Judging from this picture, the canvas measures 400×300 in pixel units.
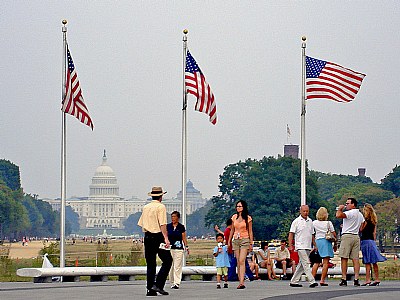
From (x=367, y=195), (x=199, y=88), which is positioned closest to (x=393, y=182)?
(x=367, y=195)

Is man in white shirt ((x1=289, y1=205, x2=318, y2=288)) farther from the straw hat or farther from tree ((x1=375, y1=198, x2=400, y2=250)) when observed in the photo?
tree ((x1=375, y1=198, x2=400, y2=250))

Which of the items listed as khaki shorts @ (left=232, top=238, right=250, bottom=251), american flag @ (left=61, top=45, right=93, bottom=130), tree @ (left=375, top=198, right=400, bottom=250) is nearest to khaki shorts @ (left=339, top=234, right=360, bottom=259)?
khaki shorts @ (left=232, top=238, right=250, bottom=251)

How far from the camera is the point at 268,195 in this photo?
346ft

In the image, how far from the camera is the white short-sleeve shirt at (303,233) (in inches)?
1014

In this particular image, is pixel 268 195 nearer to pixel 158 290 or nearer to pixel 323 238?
pixel 323 238

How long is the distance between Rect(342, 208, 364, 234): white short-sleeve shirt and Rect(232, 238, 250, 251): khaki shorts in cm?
233

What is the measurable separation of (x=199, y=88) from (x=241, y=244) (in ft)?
30.2

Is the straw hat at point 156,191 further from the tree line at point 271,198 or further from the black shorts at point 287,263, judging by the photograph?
the tree line at point 271,198

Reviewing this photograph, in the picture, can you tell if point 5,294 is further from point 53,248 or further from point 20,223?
point 20,223

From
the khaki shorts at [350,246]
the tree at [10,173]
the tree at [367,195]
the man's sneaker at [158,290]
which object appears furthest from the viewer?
the tree at [10,173]

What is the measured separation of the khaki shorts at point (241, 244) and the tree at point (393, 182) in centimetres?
12244

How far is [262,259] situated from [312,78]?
17.8 feet

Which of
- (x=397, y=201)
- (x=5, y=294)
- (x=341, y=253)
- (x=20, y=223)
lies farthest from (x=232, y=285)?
(x=20, y=223)

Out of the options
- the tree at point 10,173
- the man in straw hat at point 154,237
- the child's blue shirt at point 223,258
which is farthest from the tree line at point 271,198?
the man in straw hat at point 154,237
